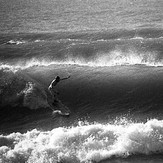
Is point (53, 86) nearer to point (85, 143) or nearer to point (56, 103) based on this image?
point (56, 103)

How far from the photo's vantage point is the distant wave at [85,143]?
17562mm

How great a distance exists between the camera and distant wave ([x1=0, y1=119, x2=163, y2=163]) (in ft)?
57.6

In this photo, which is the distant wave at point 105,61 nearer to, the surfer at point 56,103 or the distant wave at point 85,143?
the surfer at point 56,103

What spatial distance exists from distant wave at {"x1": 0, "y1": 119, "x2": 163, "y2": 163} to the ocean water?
0.06m

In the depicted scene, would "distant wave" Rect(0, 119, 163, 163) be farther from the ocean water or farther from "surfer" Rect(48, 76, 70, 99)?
"surfer" Rect(48, 76, 70, 99)

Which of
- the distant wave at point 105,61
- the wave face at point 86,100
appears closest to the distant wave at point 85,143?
the wave face at point 86,100

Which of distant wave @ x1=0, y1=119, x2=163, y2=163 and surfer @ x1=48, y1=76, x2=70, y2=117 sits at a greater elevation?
surfer @ x1=48, y1=76, x2=70, y2=117

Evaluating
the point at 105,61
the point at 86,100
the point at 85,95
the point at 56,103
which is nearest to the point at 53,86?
the point at 56,103

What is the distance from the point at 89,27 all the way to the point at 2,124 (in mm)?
26230

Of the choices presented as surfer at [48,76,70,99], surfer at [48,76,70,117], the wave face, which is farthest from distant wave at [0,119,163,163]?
surfer at [48,76,70,99]

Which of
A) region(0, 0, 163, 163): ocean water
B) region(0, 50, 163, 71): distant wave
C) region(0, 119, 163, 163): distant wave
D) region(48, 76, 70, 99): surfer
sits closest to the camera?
region(0, 119, 163, 163): distant wave

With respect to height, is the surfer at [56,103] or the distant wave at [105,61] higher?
the distant wave at [105,61]

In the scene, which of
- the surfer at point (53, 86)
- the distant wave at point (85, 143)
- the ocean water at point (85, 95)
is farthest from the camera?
the surfer at point (53, 86)

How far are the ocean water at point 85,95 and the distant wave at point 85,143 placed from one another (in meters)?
0.06
